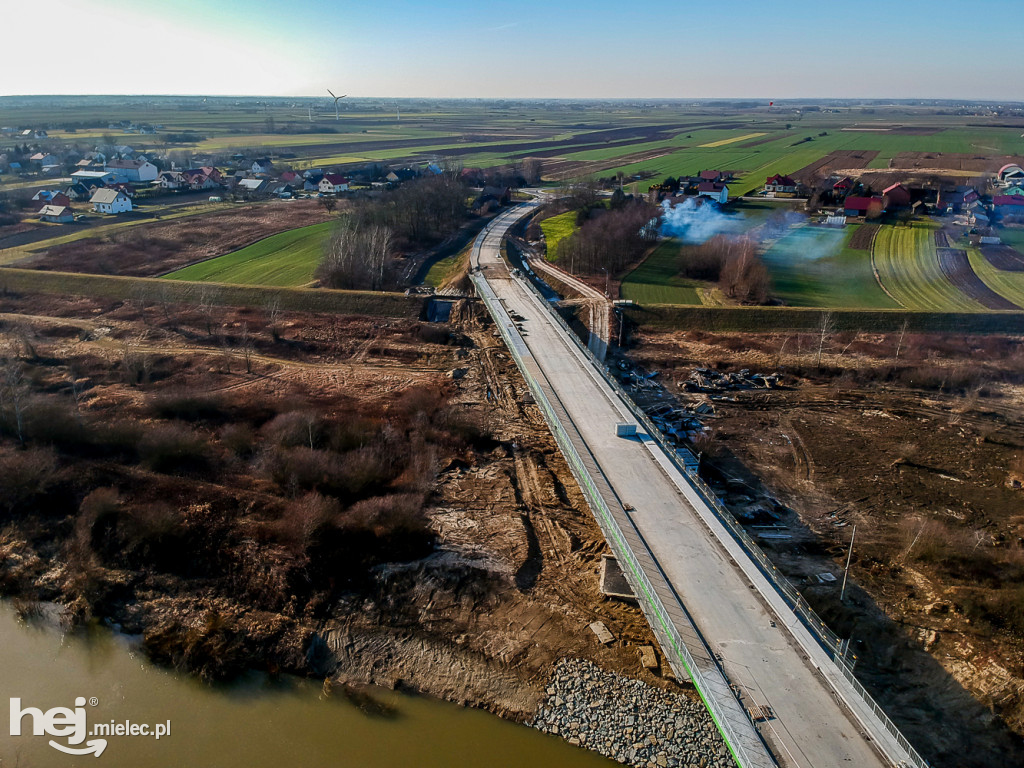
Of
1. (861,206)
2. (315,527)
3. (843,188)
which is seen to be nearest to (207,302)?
(315,527)

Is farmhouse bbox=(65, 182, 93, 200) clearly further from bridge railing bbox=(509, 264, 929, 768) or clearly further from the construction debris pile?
bridge railing bbox=(509, 264, 929, 768)

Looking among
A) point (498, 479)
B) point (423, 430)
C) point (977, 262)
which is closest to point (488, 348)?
point (423, 430)

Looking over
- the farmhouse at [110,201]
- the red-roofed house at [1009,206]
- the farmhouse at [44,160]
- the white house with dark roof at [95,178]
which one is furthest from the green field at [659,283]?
the farmhouse at [44,160]

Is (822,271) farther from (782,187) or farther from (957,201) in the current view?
(782,187)

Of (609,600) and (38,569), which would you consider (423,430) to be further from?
(38,569)

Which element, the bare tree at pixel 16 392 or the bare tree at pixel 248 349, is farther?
the bare tree at pixel 248 349

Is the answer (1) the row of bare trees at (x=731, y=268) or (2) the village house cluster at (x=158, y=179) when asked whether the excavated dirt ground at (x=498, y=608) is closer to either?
(1) the row of bare trees at (x=731, y=268)

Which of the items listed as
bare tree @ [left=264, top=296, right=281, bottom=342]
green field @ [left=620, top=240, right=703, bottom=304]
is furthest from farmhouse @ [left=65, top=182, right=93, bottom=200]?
green field @ [left=620, top=240, right=703, bottom=304]
